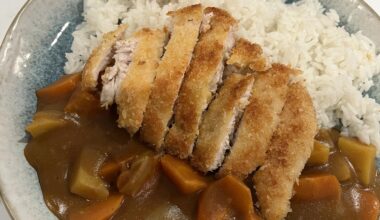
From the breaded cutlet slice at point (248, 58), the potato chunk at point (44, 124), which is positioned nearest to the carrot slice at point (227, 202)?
the breaded cutlet slice at point (248, 58)

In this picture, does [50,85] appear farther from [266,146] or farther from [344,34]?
[344,34]

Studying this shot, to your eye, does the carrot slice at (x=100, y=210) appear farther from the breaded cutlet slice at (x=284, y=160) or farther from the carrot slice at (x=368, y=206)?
the carrot slice at (x=368, y=206)

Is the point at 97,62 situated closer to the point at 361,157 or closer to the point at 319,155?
the point at 319,155

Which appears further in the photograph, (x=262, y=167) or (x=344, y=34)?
(x=344, y=34)

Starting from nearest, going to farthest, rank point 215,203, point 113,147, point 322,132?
point 215,203
point 113,147
point 322,132

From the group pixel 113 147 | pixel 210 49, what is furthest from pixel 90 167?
pixel 210 49

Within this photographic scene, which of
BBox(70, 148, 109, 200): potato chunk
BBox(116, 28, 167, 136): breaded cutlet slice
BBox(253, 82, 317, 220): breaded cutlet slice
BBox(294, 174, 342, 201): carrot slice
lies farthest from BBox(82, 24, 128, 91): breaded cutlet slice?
BBox(294, 174, 342, 201): carrot slice
